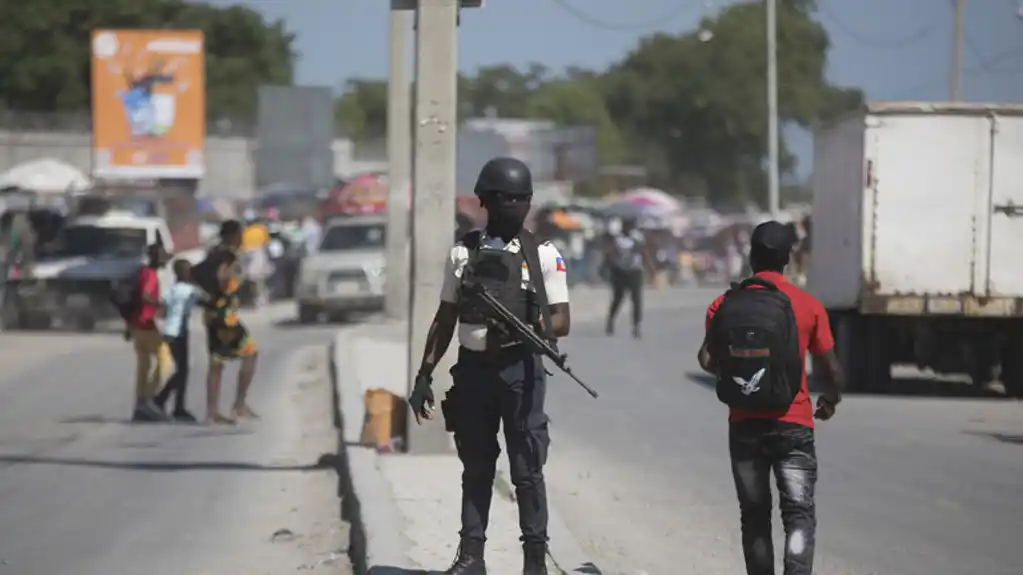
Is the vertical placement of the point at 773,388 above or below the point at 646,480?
above

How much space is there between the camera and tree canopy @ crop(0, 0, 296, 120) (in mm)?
80688

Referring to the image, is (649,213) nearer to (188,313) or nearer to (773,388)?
(188,313)

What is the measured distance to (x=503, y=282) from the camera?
23.2ft

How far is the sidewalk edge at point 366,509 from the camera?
323 inches

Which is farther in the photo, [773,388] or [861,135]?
[861,135]

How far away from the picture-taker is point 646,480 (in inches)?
473

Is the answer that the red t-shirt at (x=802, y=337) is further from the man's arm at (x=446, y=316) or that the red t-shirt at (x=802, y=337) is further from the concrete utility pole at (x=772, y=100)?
the concrete utility pole at (x=772, y=100)

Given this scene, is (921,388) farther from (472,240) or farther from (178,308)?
(472,240)

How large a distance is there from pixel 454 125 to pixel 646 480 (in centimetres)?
278

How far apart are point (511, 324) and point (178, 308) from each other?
382 inches

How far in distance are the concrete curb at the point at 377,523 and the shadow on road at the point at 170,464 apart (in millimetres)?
221

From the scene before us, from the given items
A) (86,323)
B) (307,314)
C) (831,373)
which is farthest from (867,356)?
(307,314)

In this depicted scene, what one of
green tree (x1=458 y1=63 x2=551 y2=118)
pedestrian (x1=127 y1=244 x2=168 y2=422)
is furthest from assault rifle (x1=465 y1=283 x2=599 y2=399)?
green tree (x1=458 y1=63 x2=551 y2=118)

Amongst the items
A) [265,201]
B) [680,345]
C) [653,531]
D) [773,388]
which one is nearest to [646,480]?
[653,531]
